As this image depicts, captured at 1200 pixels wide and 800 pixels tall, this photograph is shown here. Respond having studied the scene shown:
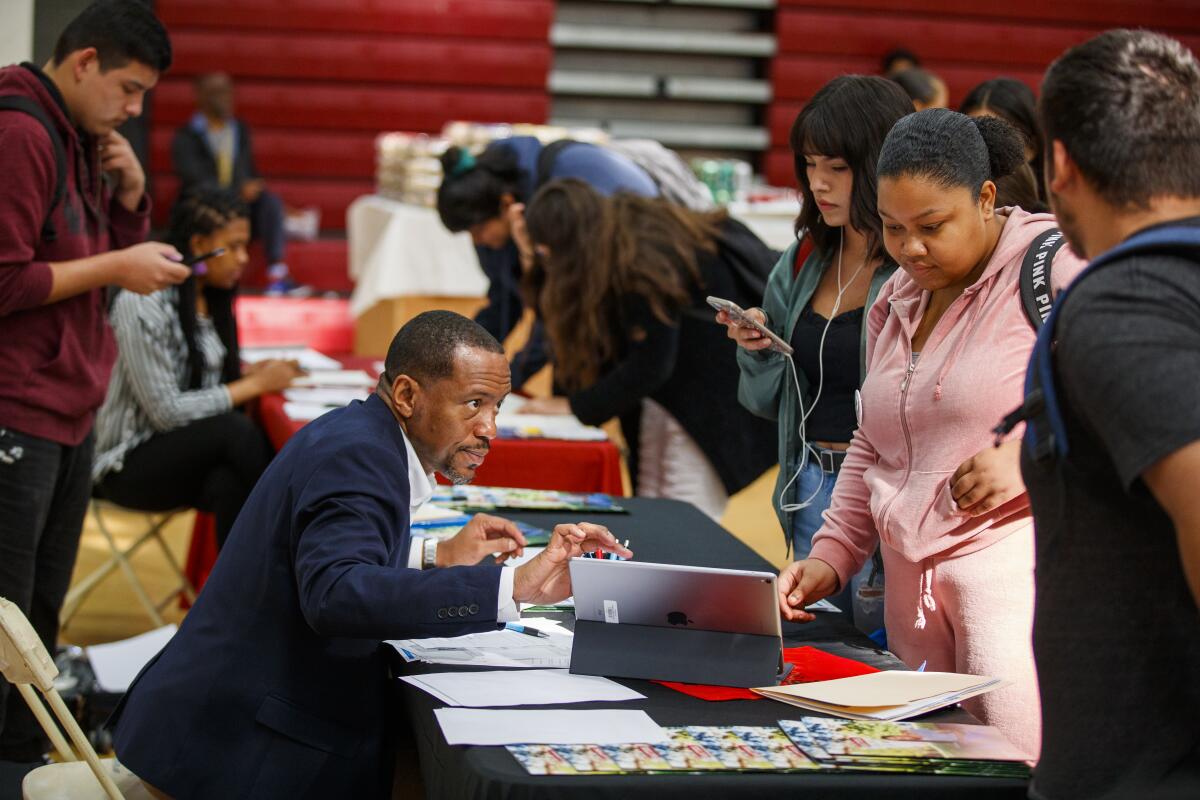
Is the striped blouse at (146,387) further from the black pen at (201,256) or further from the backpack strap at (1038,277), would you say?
the backpack strap at (1038,277)

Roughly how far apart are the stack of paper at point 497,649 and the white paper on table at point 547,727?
219 millimetres

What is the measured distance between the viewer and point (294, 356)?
15.8 feet

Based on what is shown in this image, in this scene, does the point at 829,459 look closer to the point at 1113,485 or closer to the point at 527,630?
the point at 527,630

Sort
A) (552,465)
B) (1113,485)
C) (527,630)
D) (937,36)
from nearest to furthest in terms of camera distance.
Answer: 1. (1113,485)
2. (527,630)
3. (552,465)
4. (937,36)

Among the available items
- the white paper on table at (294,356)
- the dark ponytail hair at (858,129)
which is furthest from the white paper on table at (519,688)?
the white paper on table at (294,356)

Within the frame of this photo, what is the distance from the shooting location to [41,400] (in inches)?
105

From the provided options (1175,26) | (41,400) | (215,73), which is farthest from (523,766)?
(1175,26)

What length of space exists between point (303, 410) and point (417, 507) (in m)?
1.87

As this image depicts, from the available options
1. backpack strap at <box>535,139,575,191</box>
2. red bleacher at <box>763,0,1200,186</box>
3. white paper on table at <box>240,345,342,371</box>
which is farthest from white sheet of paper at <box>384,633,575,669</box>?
red bleacher at <box>763,0,1200,186</box>

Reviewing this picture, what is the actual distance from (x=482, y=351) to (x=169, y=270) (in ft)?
4.06

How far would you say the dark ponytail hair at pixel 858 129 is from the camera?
7.50 ft

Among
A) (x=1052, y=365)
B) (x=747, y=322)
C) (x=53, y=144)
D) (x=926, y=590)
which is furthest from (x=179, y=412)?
(x=1052, y=365)

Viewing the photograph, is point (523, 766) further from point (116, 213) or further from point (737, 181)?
point (737, 181)

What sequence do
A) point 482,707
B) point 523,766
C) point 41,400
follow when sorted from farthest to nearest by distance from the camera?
point 41,400
point 482,707
point 523,766
